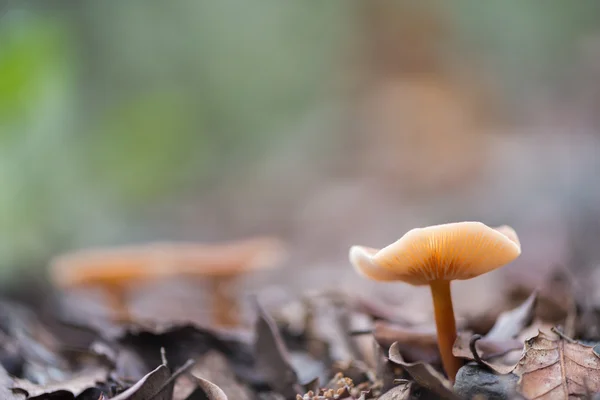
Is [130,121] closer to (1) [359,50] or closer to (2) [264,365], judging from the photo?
(1) [359,50]

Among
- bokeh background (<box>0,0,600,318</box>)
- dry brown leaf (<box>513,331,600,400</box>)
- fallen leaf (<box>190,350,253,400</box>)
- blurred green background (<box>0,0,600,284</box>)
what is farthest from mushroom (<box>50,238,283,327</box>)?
blurred green background (<box>0,0,600,284</box>)

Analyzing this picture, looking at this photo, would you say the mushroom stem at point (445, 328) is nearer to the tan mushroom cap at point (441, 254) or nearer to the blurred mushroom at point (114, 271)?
the tan mushroom cap at point (441, 254)

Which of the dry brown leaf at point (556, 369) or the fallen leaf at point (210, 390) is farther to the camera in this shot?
the fallen leaf at point (210, 390)

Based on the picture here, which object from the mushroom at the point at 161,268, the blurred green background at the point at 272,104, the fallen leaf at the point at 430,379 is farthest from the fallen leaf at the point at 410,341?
the blurred green background at the point at 272,104

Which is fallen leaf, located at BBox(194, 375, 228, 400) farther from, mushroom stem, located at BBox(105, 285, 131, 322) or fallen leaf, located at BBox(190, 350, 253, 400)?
mushroom stem, located at BBox(105, 285, 131, 322)

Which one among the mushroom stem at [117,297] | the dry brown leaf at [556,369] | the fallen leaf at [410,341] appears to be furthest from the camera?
the mushroom stem at [117,297]

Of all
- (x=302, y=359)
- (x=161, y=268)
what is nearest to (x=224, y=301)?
(x=161, y=268)

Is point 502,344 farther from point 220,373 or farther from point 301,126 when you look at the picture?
point 301,126

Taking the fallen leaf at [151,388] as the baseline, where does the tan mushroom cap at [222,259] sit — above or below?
below
